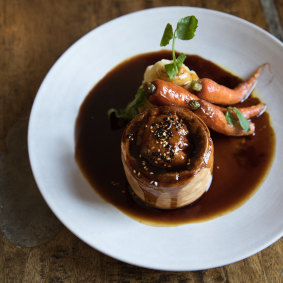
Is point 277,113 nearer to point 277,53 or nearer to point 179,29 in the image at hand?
point 277,53

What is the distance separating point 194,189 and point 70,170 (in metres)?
0.87

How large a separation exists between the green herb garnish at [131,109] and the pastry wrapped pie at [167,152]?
0.33 metres

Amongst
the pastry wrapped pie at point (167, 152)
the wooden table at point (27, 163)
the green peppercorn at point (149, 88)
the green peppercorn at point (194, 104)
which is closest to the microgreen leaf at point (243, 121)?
the green peppercorn at point (194, 104)

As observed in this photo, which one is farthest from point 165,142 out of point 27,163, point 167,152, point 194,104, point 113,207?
point 27,163

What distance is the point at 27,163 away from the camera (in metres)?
2.98

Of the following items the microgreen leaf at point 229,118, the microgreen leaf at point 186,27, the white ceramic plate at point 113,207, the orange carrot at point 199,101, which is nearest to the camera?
the white ceramic plate at point 113,207

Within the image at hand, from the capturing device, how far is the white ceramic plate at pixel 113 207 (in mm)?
2473

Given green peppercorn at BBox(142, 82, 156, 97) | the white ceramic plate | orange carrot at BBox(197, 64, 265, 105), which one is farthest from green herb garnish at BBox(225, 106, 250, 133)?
green peppercorn at BBox(142, 82, 156, 97)

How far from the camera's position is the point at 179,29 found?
264cm

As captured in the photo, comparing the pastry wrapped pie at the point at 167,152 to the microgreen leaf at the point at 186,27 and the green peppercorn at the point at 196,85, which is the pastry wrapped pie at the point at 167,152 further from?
the microgreen leaf at the point at 186,27

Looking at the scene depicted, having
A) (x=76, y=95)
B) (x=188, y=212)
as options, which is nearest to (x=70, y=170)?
(x=76, y=95)

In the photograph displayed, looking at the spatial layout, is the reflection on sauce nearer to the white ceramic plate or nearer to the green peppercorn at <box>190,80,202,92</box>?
the white ceramic plate

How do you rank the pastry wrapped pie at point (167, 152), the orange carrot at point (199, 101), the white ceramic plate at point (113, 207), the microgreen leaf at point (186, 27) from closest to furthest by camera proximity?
the pastry wrapped pie at point (167, 152)
the white ceramic plate at point (113, 207)
the microgreen leaf at point (186, 27)
the orange carrot at point (199, 101)

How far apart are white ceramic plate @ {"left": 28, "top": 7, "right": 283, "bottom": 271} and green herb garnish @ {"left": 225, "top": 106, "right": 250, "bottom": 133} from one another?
0.27 metres
